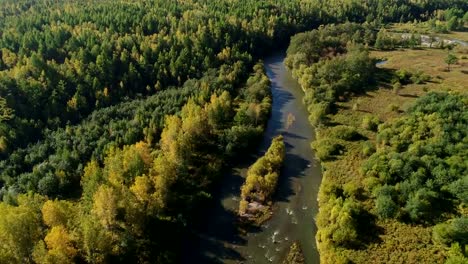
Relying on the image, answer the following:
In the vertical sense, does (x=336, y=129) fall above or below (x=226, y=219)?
above

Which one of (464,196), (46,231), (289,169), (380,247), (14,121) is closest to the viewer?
(46,231)

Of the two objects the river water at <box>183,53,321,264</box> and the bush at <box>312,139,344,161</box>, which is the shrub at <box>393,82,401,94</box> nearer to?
the river water at <box>183,53,321,264</box>

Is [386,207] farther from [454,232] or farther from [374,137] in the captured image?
[374,137]

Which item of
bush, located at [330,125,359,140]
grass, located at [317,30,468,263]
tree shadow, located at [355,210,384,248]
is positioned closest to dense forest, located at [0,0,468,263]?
bush, located at [330,125,359,140]

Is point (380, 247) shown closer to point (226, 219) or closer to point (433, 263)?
point (433, 263)

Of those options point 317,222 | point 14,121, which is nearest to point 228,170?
point 317,222

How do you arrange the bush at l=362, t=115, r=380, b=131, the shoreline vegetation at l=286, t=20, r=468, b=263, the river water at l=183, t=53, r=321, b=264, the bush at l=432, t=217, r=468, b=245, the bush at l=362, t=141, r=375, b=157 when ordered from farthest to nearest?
the bush at l=362, t=115, r=380, b=131
the bush at l=362, t=141, r=375, b=157
the river water at l=183, t=53, r=321, b=264
the shoreline vegetation at l=286, t=20, r=468, b=263
the bush at l=432, t=217, r=468, b=245

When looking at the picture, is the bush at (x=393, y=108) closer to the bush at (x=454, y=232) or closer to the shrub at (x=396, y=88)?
the shrub at (x=396, y=88)
